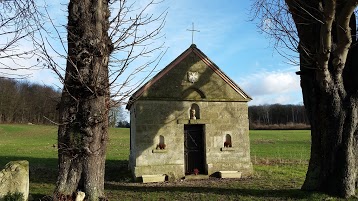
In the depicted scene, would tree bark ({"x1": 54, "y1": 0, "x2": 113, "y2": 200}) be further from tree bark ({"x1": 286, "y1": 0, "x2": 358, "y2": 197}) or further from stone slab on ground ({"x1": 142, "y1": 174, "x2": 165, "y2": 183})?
stone slab on ground ({"x1": 142, "y1": 174, "x2": 165, "y2": 183})

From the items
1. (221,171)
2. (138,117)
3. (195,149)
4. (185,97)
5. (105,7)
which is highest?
(105,7)

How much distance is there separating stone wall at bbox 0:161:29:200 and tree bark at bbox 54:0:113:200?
171cm

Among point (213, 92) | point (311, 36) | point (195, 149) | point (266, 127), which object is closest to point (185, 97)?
point (213, 92)

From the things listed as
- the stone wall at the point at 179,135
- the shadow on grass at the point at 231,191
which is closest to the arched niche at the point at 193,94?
the stone wall at the point at 179,135

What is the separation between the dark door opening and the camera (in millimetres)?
14438

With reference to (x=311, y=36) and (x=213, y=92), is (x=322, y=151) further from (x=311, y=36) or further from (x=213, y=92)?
(x=213, y=92)

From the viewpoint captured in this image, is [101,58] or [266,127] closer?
[101,58]

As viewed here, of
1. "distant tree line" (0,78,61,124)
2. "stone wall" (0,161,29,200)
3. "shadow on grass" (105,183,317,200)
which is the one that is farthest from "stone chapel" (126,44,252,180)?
"distant tree line" (0,78,61,124)

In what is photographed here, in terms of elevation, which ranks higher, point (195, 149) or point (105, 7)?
point (105, 7)

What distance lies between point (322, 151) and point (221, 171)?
Answer: 5.28 m

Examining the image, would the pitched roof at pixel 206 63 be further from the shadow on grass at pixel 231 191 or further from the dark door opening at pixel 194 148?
the shadow on grass at pixel 231 191

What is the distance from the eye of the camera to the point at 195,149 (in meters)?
14.6

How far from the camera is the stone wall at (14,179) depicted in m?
7.79

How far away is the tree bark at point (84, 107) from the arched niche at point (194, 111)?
7.66 m
